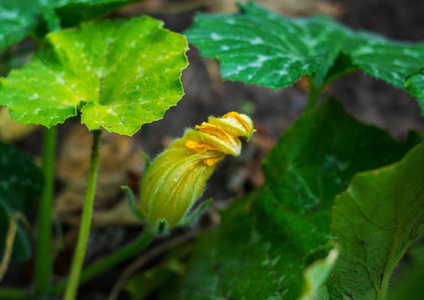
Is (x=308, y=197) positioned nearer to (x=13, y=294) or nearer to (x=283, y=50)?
(x=283, y=50)

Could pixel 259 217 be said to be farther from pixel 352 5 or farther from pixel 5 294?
pixel 352 5

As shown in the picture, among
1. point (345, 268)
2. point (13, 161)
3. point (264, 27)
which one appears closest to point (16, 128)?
point (13, 161)

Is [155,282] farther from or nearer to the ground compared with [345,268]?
nearer to the ground

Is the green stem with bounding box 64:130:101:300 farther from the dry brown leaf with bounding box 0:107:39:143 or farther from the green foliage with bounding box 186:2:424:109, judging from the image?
the dry brown leaf with bounding box 0:107:39:143

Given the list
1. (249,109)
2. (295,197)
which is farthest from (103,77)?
(249,109)

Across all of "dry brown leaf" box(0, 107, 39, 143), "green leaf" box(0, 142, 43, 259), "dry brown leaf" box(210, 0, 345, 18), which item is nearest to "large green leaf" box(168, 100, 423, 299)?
"green leaf" box(0, 142, 43, 259)

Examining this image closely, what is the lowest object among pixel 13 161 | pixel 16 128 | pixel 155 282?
pixel 155 282

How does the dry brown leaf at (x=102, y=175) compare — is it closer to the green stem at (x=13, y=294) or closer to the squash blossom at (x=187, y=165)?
the green stem at (x=13, y=294)
